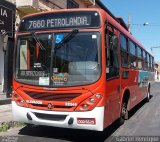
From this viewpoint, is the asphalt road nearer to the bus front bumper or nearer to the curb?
the bus front bumper

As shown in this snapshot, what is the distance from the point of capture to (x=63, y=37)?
7848 mm

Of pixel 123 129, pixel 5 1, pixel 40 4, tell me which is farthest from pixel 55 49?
pixel 40 4

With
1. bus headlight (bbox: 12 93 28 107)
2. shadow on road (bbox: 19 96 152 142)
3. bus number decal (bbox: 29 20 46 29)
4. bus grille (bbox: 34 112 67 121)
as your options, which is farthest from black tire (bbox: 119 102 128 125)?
bus number decal (bbox: 29 20 46 29)

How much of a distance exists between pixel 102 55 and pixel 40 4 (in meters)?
11.5

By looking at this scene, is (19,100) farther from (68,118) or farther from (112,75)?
(112,75)

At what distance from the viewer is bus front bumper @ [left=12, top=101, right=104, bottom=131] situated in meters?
7.39

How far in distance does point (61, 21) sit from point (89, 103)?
2063mm

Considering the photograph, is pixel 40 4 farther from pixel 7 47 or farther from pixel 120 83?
pixel 120 83

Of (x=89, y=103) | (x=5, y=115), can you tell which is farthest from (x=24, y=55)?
(x=5, y=115)

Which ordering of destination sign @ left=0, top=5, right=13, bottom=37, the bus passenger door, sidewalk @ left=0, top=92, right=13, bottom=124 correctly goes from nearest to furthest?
1. the bus passenger door
2. sidewalk @ left=0, top=92, right=13, bottom=124
3. destination sign @ left=0, top=5, right=13, bottom=37

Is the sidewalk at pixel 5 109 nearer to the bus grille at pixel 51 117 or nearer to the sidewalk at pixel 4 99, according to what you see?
the sidewalk at pixel 4 99

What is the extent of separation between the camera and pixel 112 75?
329 inches

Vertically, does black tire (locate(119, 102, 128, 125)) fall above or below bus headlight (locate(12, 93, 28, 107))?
below

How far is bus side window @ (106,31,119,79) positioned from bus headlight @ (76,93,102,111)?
72cm
